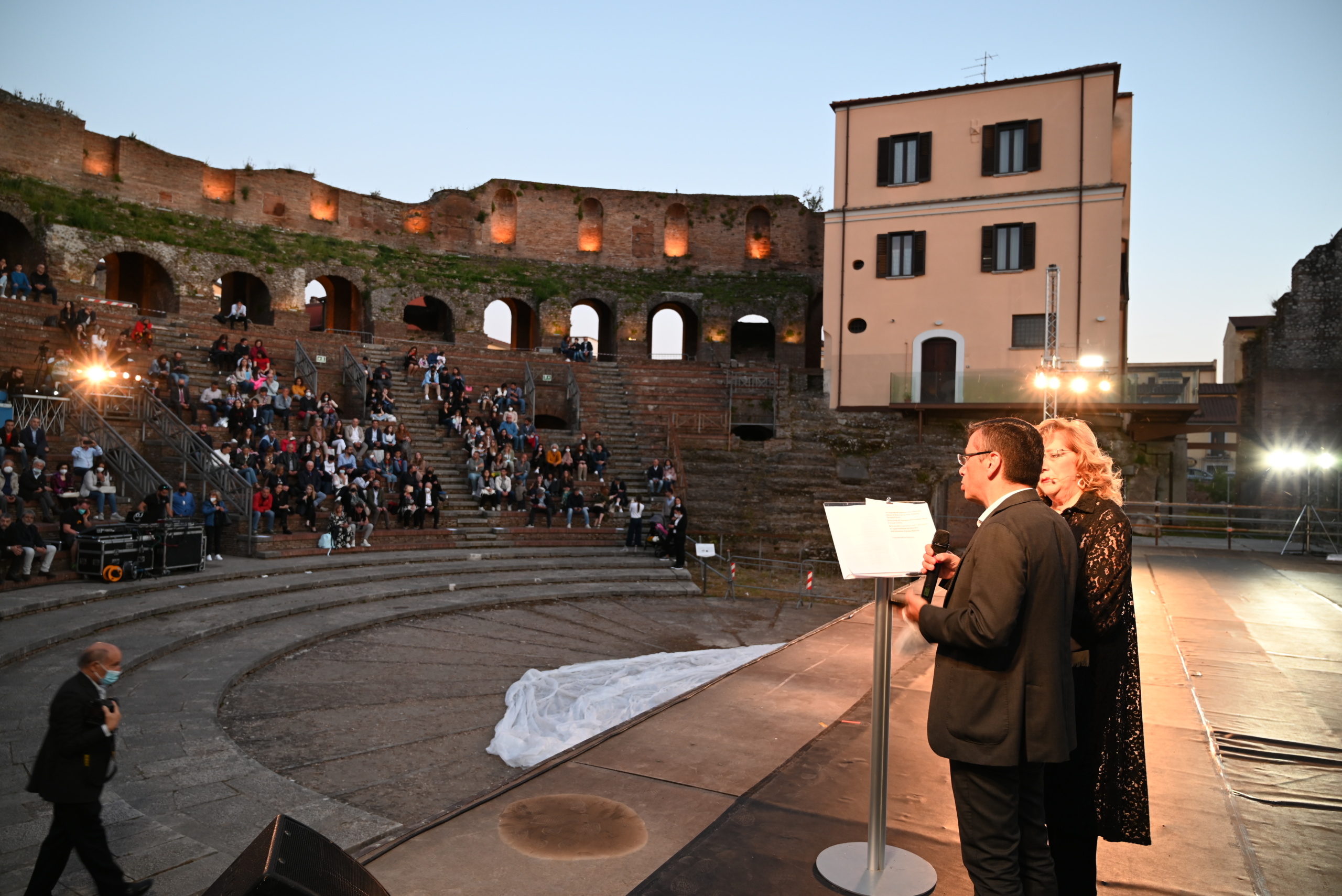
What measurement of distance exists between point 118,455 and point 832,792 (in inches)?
569

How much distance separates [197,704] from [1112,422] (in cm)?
2119

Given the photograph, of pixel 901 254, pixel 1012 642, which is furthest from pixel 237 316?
pixel 1012 642

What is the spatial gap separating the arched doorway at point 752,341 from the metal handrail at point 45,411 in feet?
83.7

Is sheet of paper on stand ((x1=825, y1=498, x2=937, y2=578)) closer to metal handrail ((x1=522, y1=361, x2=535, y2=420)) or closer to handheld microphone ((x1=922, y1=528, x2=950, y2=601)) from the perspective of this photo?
handheld microphone ((x1=922, y1=528, x2=950, y2=601))

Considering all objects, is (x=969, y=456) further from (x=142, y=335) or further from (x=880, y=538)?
(x=142, y=335)

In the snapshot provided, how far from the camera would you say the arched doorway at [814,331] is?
111ft

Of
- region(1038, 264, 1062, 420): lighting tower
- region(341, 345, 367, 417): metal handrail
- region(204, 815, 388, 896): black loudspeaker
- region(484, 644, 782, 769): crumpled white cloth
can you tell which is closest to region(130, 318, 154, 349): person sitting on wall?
region(341, 345, 367, 417): metal handrail

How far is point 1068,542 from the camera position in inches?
100

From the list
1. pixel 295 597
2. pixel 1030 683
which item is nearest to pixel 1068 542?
pixel 1030 683

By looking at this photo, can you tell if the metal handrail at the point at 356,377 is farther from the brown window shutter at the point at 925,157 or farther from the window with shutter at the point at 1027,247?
the window with shutter at the point at 1027,247

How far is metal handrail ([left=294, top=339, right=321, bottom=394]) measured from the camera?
20.8 meters

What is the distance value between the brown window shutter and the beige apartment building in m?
0.03

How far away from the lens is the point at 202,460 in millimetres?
14930

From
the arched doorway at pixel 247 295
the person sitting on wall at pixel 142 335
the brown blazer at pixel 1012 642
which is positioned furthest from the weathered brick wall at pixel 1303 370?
the arched doorway at pixel 247 295
